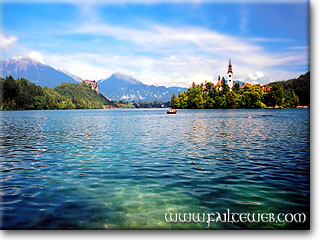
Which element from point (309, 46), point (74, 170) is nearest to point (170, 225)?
point (309, 46)

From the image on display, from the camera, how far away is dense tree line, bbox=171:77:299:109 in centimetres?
11638

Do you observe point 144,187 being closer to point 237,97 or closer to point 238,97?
point 237,97

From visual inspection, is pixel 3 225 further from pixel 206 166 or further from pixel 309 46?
pixel 309 46

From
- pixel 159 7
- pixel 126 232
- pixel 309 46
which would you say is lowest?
pixel 126 232

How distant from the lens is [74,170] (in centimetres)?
1149

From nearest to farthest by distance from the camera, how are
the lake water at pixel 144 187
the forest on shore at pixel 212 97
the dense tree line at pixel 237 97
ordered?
1. the lake water at pixel 144 187
2. the dense tree line at pixel 237 97
3. the forest on shore at pixel 212 97

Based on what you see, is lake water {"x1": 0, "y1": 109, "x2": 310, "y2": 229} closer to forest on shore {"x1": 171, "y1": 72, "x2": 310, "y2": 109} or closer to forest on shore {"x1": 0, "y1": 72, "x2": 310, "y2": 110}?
forest on shore {"x1": 171, "y1": 72, "x2": 310, "y2": 109}

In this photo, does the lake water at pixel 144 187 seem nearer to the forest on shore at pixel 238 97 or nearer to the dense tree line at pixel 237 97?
the forest on shore at pixel 238 97

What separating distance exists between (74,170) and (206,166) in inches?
239

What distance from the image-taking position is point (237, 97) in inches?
5221

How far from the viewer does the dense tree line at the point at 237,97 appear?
11638 centimetres

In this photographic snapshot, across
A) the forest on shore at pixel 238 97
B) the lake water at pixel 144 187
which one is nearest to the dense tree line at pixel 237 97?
the forest on shore at pixel 238 97

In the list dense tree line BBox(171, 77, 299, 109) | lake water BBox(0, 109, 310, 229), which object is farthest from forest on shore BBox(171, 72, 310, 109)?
lake water BBox(0, 109, 310, 229)

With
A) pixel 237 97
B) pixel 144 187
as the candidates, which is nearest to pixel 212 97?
pixel 237 97
